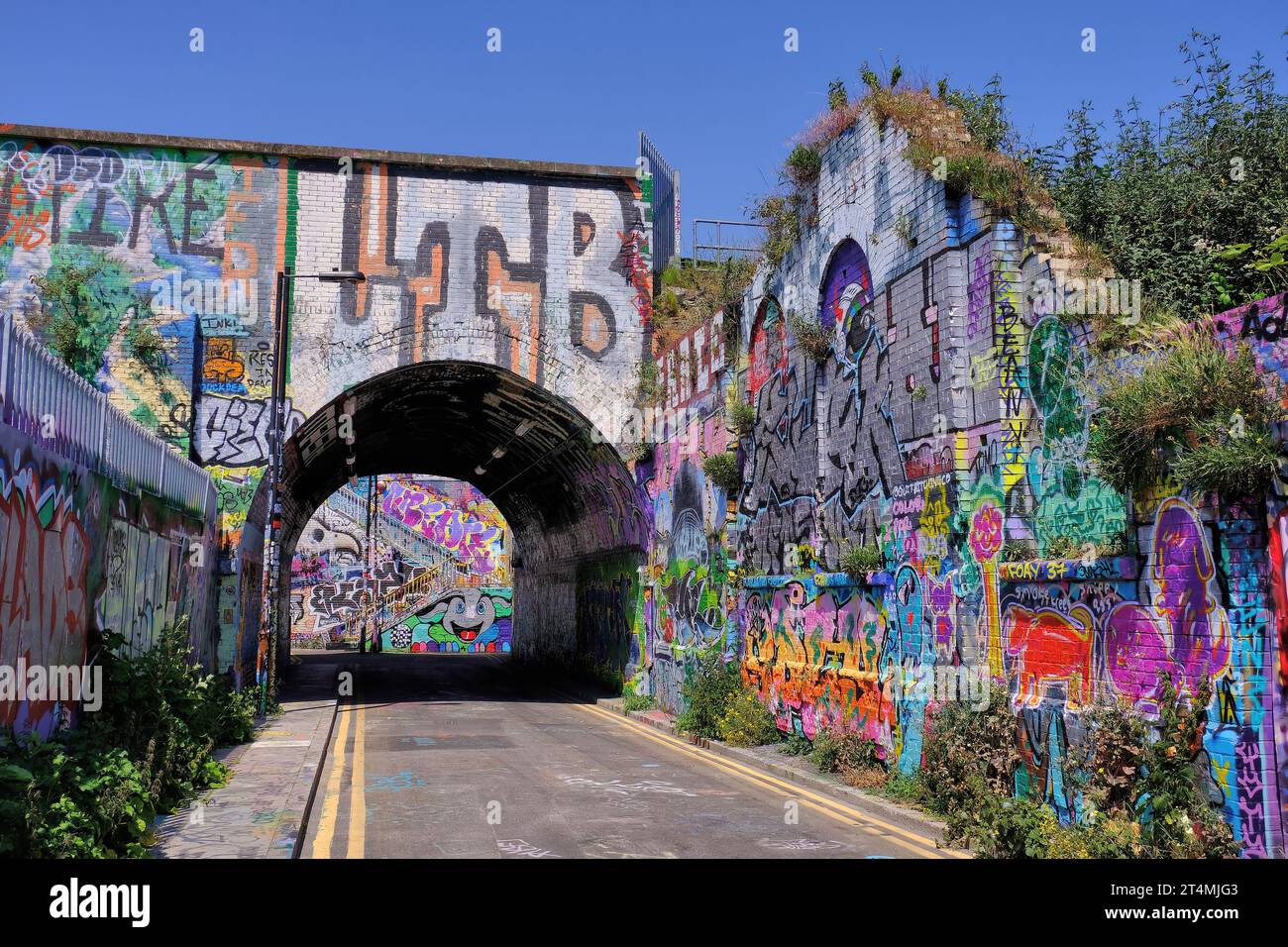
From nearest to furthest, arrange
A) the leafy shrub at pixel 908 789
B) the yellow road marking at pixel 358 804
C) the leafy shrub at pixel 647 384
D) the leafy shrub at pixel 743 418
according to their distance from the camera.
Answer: the yellow road marking at pixel 358 804
the leafy shrub at pixel 908 789
the leafy shrub at pixel 743 418
the leafy shrub at pixel 647 384

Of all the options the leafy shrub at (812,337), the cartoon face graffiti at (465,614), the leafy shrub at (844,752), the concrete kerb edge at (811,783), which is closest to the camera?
the concrete kerb edge at (811,783)

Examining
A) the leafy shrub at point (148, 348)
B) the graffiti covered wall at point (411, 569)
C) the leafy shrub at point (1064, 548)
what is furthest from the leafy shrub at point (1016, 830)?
the graffiti covered wall at point (411, 569)

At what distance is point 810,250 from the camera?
15.5 meters

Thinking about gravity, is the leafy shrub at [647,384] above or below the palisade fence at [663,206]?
below

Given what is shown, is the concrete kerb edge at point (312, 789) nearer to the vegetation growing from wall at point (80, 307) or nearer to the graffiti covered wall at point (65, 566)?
the graffiti covered wall at point (65, 566)

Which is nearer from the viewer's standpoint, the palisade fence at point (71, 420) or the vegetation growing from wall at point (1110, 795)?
the vegetation growing from wall at point (1110, 795)

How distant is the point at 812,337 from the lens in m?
15.0

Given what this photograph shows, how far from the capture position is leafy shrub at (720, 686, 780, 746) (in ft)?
50.9

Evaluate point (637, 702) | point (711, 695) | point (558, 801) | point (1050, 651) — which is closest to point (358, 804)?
point (558, 801)

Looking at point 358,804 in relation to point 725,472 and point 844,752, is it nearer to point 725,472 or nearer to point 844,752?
point 844,752

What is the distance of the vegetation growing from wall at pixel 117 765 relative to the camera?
6.66 metres

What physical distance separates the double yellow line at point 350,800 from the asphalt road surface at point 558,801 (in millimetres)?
21

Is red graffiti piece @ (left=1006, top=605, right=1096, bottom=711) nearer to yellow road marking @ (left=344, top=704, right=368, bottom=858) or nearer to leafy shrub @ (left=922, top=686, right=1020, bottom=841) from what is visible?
leafy shrub @ (left=922, top=686, right=1020, bottom=841)
